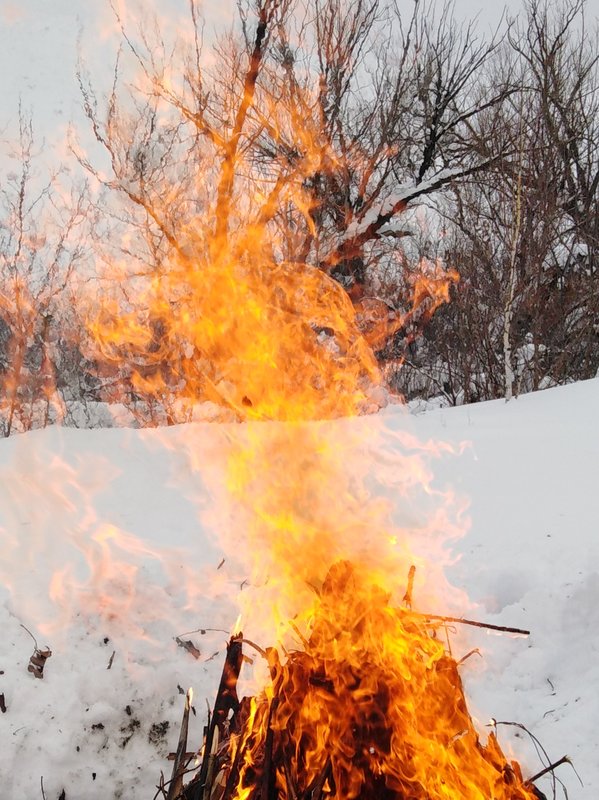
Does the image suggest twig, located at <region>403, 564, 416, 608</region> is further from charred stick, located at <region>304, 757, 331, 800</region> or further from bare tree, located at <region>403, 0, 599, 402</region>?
bare tree, located at <region>403, 0, 599, 402</region>

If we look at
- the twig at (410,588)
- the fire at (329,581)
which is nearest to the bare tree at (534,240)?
the fire at (329,581)

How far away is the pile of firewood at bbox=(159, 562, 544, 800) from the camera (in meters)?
1.79

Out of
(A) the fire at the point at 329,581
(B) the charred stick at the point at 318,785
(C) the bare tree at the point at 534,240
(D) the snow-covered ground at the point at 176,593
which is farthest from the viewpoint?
(C) the bare tree at the point at 534,240

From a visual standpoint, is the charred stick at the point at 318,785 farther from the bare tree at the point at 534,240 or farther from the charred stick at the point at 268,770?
the bare tree at the point at 534,240

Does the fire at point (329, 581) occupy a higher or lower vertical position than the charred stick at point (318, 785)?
higher

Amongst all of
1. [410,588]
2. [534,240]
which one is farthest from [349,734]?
[534,240]

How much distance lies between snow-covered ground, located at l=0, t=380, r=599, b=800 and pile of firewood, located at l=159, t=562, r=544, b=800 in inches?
25.6

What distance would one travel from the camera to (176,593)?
3.48 meters

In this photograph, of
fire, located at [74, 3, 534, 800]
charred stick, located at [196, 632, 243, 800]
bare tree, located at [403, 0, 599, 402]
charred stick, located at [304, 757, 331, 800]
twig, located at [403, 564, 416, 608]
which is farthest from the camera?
bare tree, located at [403, 0, 599, 402]

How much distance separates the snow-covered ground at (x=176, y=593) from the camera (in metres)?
2.58

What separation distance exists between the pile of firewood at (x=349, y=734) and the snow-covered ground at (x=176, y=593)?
2.13ft

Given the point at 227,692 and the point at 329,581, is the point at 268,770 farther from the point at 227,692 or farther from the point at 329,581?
the point at 329,581

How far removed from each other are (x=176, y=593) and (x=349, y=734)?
1.88 metres

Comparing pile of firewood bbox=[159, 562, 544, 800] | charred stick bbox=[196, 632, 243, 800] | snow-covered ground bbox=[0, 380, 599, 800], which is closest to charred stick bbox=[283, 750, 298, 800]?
pile of firewood bbox=[159, 562, 544, 800]
